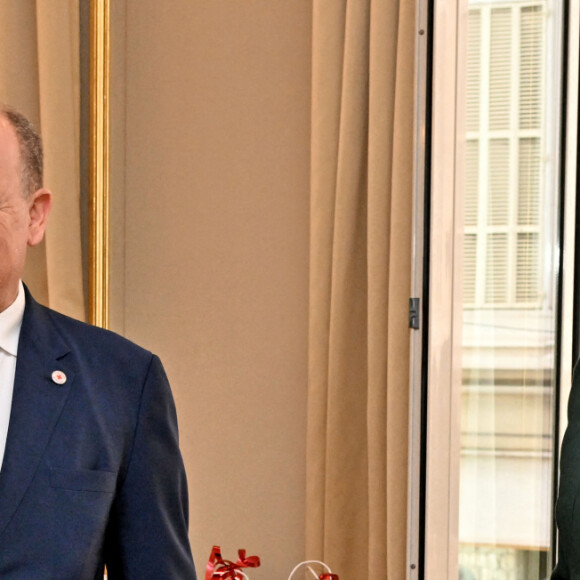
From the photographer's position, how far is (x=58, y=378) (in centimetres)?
125

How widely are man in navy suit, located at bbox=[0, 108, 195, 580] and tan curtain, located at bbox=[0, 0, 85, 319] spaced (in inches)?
40.2

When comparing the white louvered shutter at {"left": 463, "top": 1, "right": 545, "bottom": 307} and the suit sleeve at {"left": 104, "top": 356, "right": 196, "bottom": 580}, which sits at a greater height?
the white louvered shutter at {"left": 463, "top": 1, "right": 545, "bottom": 307}

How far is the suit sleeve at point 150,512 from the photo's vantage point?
Result: 1230 millimetres

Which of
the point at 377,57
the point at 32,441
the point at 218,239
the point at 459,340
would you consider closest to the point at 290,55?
the point at 377,57

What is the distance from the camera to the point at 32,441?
1.19m

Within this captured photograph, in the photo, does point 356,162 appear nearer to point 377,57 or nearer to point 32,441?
point 377,57

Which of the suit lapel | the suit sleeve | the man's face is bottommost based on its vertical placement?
the suit sleeve

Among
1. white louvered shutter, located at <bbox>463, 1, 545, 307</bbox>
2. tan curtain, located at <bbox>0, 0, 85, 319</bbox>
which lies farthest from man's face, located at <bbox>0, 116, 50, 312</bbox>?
white louvered shutter, located at <bbox>463, 1, 545, 307</bbox>

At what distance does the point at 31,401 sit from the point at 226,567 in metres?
1.19

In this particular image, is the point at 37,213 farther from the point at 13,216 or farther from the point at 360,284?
the point at 360,284

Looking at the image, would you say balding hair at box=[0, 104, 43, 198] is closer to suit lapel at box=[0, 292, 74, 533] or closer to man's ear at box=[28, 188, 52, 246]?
man's ear at box=[28, 188, 52, 246]

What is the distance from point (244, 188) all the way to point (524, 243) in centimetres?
78

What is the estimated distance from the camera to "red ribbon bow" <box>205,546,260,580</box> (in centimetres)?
224

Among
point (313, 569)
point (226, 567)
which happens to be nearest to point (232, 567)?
point (226, 567)
